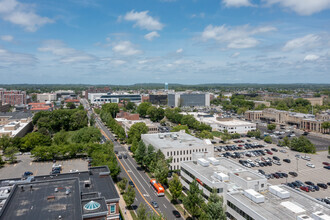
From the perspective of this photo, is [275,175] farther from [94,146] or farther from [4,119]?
[4,119]

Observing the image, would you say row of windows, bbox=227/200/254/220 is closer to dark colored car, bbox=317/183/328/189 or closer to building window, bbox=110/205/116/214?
building window, bbox=110/205/116/214

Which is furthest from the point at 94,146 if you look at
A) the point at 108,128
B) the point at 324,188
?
the point at 108,128

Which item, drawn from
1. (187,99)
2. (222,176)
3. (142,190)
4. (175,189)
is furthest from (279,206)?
(187,99)

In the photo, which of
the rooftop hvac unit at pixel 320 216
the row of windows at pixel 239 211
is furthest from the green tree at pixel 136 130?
the rooftop hvac unit at pixel 320 216

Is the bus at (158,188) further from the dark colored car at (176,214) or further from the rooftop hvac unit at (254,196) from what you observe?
the rooftop hvac unit at (254,196)

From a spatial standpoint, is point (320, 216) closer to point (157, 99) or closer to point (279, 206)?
point (279, 206)
